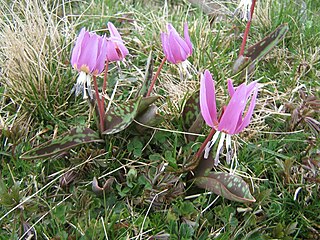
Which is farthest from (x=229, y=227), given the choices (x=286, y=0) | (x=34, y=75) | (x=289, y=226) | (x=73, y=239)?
(x=286, y=0)

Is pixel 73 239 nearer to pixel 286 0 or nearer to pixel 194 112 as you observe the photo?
pixel 194 112

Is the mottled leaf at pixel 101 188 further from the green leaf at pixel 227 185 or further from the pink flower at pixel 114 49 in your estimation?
the pink flower at pixel 114 49

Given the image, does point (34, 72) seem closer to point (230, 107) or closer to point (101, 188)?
point (101, 188)

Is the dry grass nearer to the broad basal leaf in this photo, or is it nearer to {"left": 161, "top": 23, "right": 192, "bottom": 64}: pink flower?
the broad basal leaf

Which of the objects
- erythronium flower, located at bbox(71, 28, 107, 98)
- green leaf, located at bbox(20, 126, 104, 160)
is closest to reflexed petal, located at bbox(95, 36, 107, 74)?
erythronium flower, located at bbox(71, 28, 107, 98)

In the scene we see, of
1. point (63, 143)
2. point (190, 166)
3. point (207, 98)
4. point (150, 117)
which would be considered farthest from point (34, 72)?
point (207, 98)

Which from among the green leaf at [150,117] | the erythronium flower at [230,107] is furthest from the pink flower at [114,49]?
the erythronium flower at [230,107]
